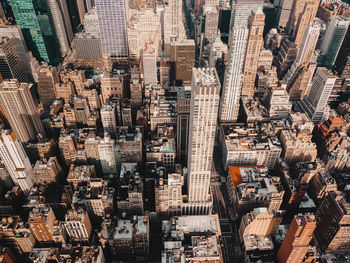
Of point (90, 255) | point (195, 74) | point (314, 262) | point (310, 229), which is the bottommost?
point (314, 262)

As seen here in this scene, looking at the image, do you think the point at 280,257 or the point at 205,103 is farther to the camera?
the point at 280,257

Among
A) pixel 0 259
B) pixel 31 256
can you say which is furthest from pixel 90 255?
pixel 0 259

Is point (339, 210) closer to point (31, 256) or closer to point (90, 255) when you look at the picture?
point (90, 255)

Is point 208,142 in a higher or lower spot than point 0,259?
higher

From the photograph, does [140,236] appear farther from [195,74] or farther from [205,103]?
[195,74]

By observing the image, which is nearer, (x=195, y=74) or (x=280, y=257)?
(x=195, y=74)

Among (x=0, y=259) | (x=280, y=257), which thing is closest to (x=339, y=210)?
(x=280, y=257)
